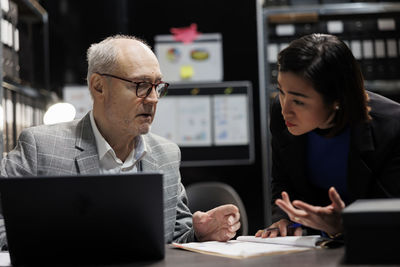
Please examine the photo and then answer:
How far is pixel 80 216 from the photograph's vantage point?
3.63 feet

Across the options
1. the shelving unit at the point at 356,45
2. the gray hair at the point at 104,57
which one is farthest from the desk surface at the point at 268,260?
the shelving unit at the point at 356,45

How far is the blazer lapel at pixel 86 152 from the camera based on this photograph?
68.9 inches

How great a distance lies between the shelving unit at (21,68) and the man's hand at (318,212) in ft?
5.48

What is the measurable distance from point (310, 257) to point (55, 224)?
55 cm

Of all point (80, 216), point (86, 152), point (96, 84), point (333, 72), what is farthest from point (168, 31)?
point (80, 216)

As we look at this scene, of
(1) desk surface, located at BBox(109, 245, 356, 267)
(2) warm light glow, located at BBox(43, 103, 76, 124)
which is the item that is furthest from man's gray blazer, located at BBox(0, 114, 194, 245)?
(2) warm light glow, located at BBox(43, 103, 76, 124)

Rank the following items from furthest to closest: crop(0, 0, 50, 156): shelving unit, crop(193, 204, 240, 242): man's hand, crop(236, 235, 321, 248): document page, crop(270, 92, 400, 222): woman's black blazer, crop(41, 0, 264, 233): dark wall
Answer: crop(41, 0, 264, 233): dark wall → crop(0, 0, 50, 156): shelving unit → crop(270, 92, 400, 222): woman's black blazer → crop(193, 204, 240, 242): man's hand → crop(236, 235, 321, 248): document page

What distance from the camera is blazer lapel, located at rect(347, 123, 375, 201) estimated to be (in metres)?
1.63

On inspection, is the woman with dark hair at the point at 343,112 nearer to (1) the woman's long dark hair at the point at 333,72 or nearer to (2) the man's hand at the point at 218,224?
(1) the woman's long dark hair at the point at 333,72

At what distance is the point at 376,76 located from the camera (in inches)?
144

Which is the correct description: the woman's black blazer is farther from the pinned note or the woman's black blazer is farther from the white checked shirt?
the pinned note

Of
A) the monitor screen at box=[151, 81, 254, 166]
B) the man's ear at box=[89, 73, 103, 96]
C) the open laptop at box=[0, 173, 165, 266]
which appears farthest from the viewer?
the monitor screen at box=[151, 81, 254, 166]

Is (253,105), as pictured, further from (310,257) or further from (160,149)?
(310,257)

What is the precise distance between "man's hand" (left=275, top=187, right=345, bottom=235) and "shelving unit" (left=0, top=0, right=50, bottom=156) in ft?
5.48
